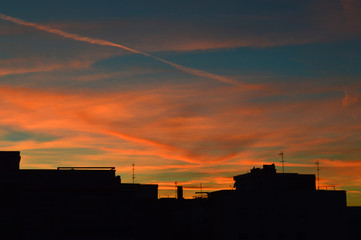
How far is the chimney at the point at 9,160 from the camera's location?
67.0 meters

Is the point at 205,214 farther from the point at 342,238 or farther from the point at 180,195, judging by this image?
the point at 342,238

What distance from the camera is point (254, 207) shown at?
75.6m

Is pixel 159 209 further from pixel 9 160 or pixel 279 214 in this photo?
pixel 9 160

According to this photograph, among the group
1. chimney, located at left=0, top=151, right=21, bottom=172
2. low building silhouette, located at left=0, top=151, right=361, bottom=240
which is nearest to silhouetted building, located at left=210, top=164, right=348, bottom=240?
low building silhouette, located at left=0, top=151, right=361, bottom=240

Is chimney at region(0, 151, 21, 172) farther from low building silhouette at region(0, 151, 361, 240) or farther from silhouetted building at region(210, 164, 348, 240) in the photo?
silhouetted building at region(210, 164, 348, 240)

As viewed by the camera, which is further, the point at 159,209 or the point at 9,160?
the point at 159,209

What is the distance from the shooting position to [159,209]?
84250 millimetres

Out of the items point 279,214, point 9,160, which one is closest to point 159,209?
point 279,214

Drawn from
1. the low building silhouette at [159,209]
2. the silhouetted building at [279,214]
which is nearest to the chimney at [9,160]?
the low building silhouette at [159,209]

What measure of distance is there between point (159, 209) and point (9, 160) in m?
28.5

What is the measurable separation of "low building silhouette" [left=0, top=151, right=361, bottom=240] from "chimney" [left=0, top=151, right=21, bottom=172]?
135 mm

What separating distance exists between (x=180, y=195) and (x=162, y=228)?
11496 millimetres

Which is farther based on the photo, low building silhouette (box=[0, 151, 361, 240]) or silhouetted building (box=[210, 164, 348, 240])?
silhouetted building (box=[210, 164, 348, 240])

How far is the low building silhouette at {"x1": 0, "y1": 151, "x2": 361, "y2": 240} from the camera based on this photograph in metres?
61.4
